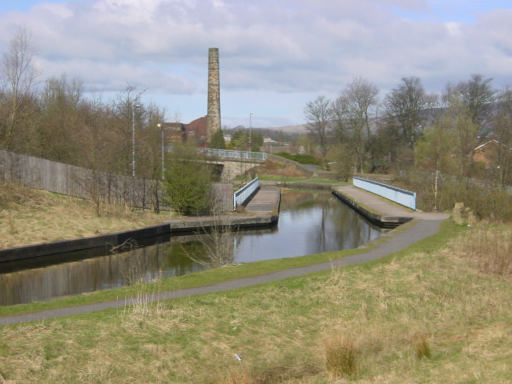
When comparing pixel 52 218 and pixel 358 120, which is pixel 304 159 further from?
pixel 52 218

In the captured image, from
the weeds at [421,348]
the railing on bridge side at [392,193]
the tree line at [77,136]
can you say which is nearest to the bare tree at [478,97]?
the railing on bridge side at [392,193]

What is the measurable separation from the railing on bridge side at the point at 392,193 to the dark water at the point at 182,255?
2615mm

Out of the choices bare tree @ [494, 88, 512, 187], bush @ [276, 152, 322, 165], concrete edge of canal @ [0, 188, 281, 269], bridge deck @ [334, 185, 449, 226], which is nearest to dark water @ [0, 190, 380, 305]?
concrete edge of canal @ [0, 188, 281, 269]

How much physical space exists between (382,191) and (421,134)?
83.0 feet

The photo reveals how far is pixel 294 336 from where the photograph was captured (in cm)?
898

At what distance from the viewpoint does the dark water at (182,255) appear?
48.3 feet

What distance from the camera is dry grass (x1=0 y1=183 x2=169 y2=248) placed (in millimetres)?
19125

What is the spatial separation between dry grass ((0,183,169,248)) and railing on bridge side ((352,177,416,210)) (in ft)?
41.9

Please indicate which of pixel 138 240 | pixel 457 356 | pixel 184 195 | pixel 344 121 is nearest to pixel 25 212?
pixel 138 240

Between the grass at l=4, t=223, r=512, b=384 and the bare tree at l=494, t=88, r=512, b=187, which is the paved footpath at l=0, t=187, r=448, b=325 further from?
the bare tree at l=494, t=88, r=512, b=187

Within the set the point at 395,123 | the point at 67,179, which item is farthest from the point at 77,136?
the point at 395,123

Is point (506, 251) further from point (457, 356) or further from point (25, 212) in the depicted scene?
point (25, 212)

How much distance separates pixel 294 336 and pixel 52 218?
1559 centimetres

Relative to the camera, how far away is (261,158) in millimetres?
62125
